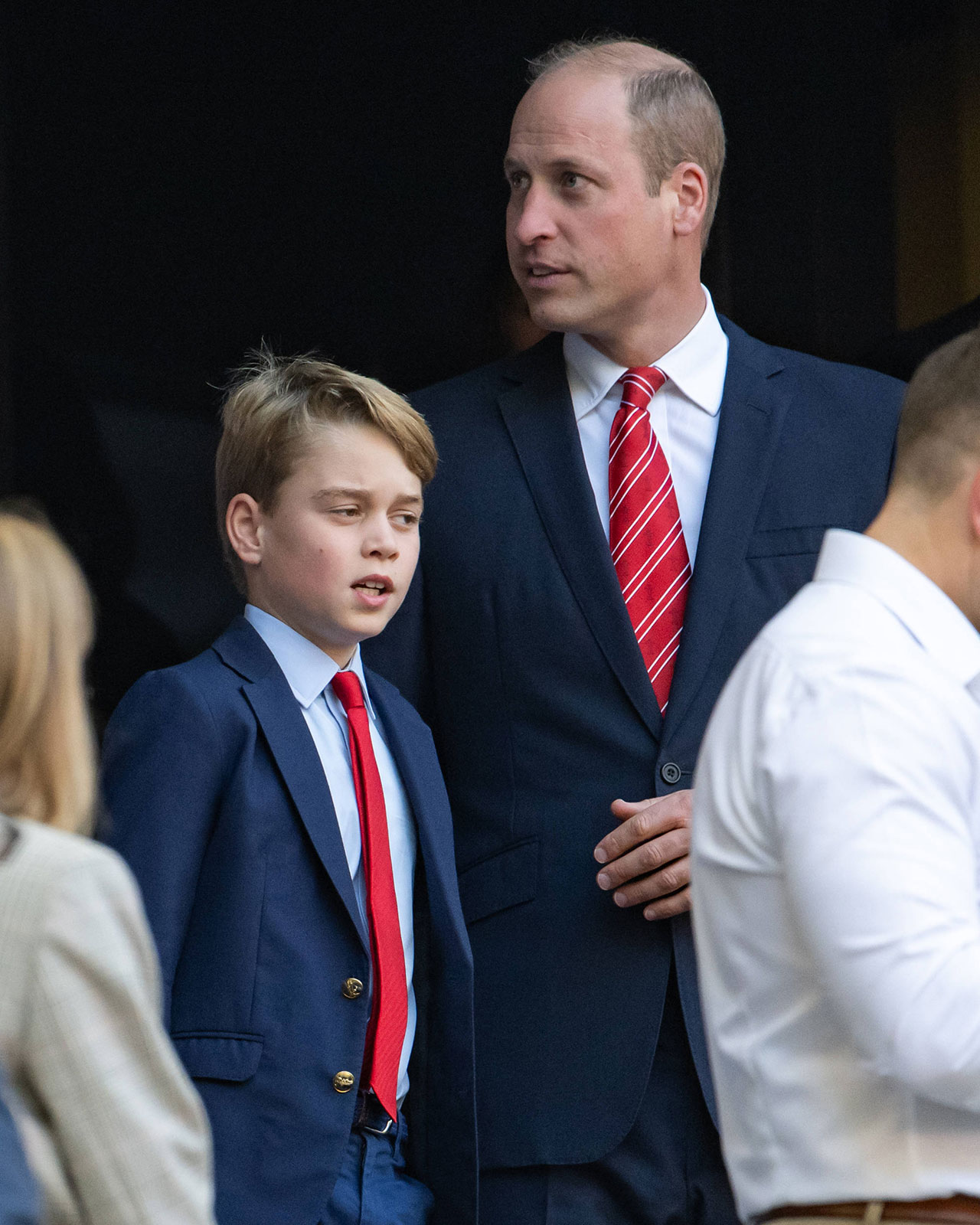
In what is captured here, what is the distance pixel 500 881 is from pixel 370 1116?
38 centimetres

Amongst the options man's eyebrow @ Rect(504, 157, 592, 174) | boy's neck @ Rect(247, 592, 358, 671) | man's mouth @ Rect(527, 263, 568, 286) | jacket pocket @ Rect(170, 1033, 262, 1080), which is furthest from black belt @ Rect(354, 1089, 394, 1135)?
man's eyebrow @ Rect(504, 157, 592, 174)

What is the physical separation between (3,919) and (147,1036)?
0.14 m

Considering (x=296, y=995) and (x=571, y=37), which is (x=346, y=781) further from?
(x=571, y=37)

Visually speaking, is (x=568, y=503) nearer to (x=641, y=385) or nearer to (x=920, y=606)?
(x=641, y=385)

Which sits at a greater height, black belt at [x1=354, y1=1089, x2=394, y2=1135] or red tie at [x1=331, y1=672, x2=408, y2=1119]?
red tie at [x1=331, y1=672, x2=408, y2=1119]

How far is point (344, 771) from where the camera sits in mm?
2117

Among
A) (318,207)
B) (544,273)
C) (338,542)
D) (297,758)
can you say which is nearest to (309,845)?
(297,758)

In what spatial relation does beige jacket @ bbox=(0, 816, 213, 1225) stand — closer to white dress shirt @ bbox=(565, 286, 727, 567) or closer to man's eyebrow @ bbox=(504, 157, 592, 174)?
white dress shirt @ bbox=(565, 286, 727, 567)

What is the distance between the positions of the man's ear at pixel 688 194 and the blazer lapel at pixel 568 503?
0.24m

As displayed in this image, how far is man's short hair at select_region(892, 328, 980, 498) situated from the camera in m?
1.54

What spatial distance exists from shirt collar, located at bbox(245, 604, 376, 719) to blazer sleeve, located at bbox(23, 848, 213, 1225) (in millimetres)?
806

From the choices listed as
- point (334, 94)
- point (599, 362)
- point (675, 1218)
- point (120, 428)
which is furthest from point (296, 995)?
point (334, 94)

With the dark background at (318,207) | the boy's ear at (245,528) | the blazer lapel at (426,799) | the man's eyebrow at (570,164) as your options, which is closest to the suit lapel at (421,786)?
the blazer lapel at (426,799)

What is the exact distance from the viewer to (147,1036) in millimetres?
1309
